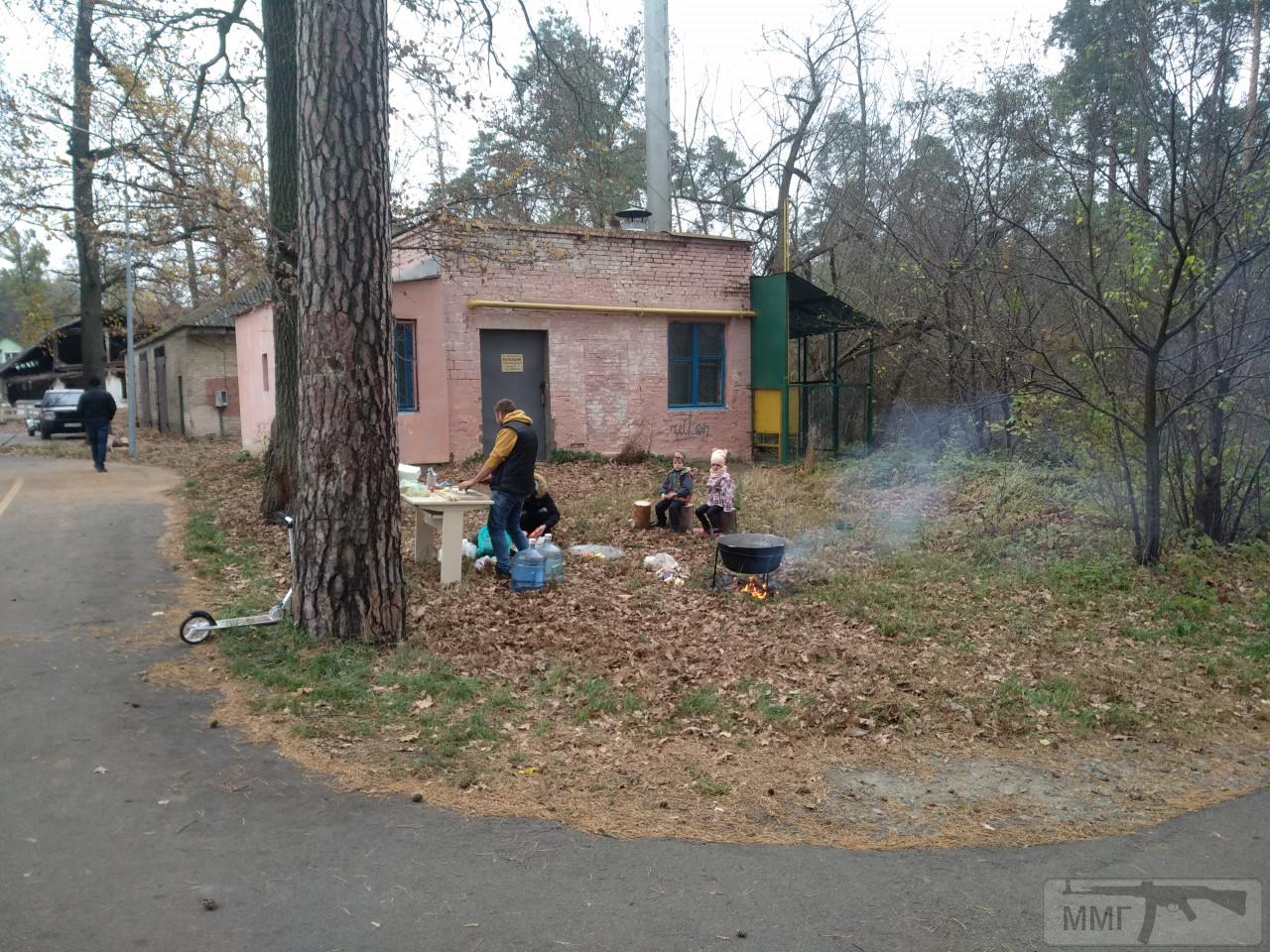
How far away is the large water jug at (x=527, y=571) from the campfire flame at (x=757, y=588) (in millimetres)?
1876

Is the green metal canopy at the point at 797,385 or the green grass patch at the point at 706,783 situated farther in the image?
the green metal canopy at the point at 797,385

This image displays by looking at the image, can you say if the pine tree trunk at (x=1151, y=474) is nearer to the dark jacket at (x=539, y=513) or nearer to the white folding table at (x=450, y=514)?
the dark jacket at (x=539, y=513)

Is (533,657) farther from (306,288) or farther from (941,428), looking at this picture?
(941,428)

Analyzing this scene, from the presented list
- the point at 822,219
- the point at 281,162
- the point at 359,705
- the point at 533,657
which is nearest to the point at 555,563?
the point at 533,657

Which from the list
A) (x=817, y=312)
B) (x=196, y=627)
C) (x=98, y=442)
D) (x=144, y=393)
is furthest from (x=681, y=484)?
(x=144, y=393)

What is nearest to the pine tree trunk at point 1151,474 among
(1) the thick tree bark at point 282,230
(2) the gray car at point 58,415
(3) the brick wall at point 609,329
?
(1) the thick tree bark at point 282,230

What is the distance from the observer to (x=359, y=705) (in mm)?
5691

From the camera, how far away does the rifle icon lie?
3.72 m

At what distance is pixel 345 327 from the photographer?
254 inches

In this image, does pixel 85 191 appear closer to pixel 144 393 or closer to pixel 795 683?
pixel 144 393

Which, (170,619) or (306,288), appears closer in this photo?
(306,288)

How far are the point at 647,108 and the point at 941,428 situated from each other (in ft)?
34.6

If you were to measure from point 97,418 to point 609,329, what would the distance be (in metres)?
9.66

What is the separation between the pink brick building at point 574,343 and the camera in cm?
1598
